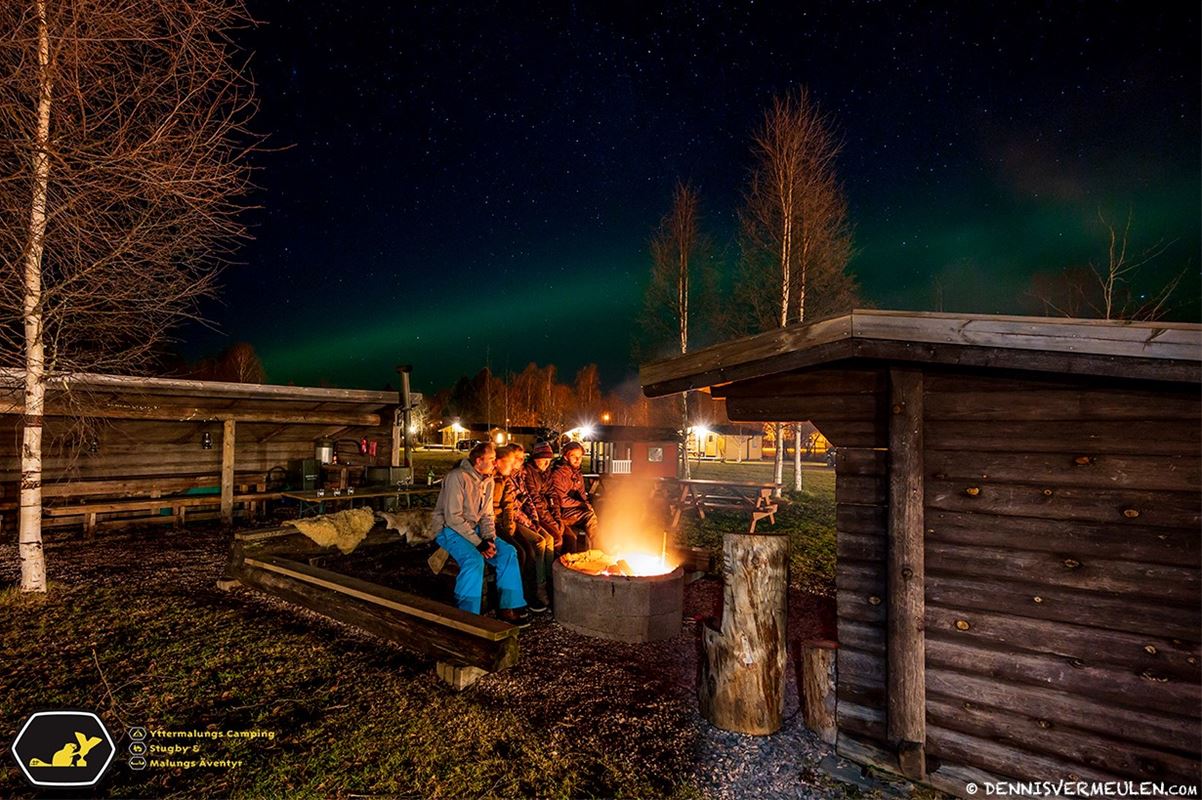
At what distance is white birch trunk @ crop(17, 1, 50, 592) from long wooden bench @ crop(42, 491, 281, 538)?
3.64m

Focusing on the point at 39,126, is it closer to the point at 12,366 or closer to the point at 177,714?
the point at 12,366

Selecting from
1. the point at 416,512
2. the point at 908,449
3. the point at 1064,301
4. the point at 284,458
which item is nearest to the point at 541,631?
the point at 908,449

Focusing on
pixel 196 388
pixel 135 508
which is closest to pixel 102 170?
pixel 196 388

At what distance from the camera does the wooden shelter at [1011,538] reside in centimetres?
311

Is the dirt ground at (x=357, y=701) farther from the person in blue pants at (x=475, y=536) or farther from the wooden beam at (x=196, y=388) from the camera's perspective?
the wooden beam at (x=196, y=388)

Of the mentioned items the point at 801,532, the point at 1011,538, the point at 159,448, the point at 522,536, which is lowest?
the point at 801,532

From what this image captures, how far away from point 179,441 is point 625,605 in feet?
44.4

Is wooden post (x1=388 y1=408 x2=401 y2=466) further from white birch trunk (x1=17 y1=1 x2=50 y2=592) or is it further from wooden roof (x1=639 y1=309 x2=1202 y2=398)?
wooden roof (x1=639 y1=309 x2=1202 y2=398)

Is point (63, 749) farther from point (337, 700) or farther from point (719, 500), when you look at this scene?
point (719, 500)

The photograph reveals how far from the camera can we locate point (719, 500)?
1566 centimetres

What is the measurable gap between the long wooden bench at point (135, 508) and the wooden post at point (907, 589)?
43.3 feet

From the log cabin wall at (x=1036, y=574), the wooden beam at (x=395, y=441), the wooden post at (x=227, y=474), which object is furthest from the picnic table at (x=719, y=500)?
the wooden post at (x=227, y=474)

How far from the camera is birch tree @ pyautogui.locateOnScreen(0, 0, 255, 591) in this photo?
6.48 meters

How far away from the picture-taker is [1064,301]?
49.9 ft
